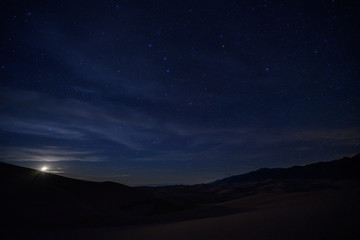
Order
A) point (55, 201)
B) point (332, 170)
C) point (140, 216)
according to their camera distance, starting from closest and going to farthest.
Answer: point (55, 201) < point (140, 216) < point (332, 170)

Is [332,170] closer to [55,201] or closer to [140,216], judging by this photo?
[140,216]

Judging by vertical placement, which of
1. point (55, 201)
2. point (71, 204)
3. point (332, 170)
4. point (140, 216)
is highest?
point (55, 201)

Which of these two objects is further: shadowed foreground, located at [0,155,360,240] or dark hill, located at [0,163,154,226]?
dark hill, located at [0,163,154,226]

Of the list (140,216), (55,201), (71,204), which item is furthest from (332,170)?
(55,201)

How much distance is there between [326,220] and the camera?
4.15 meters

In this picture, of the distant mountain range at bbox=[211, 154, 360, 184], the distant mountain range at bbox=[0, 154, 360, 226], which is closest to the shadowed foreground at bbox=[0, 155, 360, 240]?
the distant mountain range at bbox=[0, 154, 360, 226]

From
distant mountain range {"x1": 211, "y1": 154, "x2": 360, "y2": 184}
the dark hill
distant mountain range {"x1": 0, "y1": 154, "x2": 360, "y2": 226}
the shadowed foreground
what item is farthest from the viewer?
distant mountain range {"x1": 211, "y1": 154, "x2": 360, "y2": 184}

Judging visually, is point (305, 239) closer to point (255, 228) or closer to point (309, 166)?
point (255, 228)

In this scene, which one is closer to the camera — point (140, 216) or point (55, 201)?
point (55, 201)

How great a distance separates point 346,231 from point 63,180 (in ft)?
53.7

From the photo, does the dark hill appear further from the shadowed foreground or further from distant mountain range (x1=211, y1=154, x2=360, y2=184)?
distant mountain range (x1=211, y1=154, x2=360, y2=184)

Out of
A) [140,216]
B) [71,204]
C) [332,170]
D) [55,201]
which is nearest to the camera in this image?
[55,201]

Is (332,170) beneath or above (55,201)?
beneath

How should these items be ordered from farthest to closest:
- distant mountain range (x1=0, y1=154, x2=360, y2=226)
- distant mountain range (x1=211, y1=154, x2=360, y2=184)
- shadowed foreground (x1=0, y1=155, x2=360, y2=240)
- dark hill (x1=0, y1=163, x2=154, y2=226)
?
distant mountain range (x1=211, y1=154, x2=360, y2=184)
distant mountain range (x1=0, y1=154, x2=360, y2=226)
dark hill (x1=0, y1=163, x2=154, y2=226)
shadowed foreground (x1=0, y1=155, x2=360, y2=240)
